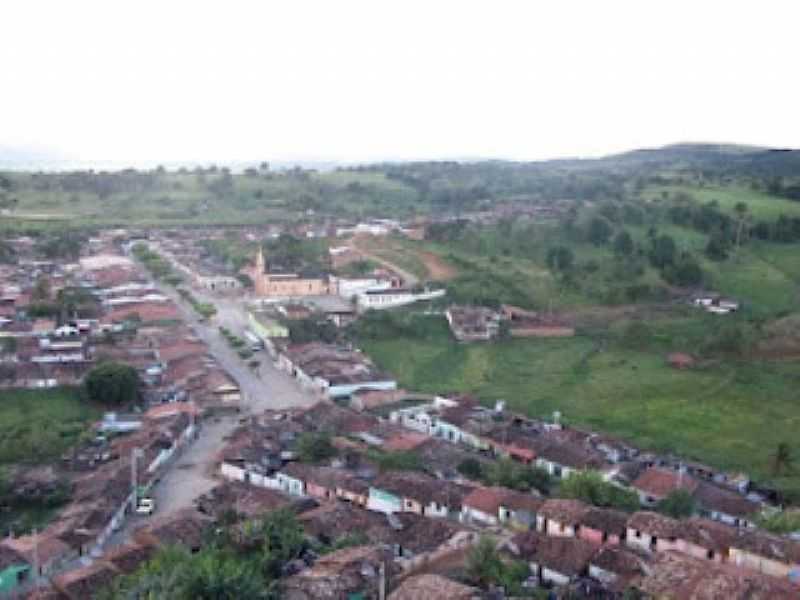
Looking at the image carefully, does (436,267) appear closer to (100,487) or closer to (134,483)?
(134,483)

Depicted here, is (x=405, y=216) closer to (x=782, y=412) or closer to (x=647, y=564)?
(x=782, y=412)

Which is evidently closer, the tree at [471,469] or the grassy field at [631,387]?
the tree at [471,469]

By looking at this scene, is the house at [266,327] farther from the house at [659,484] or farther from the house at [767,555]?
the house at [767,555]

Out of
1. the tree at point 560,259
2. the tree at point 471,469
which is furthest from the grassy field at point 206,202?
the tree at point 471,469

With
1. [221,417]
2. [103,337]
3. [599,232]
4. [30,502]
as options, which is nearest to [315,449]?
[221,417]

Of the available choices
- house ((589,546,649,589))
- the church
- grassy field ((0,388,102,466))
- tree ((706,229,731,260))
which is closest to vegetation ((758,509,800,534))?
house ((589,546,649,589))

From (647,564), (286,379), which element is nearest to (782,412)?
(647,564)

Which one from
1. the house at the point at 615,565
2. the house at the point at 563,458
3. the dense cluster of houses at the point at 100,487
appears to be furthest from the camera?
the house at the point at 563,458

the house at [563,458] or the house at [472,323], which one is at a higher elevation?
the house at [472,323]
